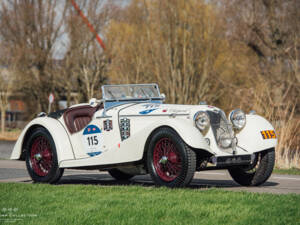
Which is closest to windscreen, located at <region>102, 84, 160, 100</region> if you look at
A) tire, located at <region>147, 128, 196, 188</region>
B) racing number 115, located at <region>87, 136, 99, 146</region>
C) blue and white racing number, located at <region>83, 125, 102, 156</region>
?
blue and white racing number, located at <region>83, 125, 102, 156</region>

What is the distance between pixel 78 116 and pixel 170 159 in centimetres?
246

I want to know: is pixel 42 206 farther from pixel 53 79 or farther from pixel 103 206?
pixel 53 79

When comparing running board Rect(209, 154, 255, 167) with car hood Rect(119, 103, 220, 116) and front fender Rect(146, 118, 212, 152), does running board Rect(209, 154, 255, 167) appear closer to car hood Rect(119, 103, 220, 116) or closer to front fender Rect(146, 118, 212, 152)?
front fender Rect(146, 118, 212, 152)

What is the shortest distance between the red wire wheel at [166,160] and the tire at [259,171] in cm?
148

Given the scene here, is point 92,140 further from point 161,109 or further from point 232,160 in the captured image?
point 232,160

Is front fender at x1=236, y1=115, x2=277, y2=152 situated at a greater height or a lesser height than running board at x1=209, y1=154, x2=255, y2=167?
greater

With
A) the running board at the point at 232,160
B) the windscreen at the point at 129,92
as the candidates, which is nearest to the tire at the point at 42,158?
the windscreen at the point at 129,92

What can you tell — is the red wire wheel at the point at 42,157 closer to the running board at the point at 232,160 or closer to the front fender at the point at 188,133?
the front fender at the point at 188,133

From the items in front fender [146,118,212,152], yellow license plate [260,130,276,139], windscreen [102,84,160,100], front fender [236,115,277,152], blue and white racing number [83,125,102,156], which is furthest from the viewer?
windscreen [102,84,160,100]

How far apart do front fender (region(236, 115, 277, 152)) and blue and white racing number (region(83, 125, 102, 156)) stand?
7.33 ft

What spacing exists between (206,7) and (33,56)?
1275 cm

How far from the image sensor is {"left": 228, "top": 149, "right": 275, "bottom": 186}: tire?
8.12 m

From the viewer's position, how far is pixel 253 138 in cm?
802

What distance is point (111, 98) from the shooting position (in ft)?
29.4
